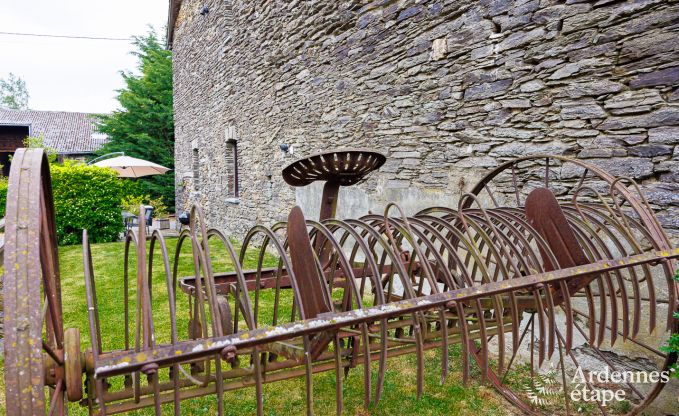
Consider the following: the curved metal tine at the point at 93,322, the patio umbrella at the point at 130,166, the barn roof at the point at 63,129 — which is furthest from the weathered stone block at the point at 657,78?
the barn roof at the point at 63,129

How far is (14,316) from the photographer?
1.04m

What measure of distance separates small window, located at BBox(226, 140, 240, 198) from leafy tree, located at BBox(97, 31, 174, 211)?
28.9ft

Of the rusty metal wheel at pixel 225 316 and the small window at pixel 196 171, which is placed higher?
the small window at pixel 196 171

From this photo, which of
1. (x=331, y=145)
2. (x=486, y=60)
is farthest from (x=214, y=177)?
(x=486, y=60)

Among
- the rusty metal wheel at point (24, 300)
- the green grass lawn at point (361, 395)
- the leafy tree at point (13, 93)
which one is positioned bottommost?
the green grass lawn at point (361, 395)

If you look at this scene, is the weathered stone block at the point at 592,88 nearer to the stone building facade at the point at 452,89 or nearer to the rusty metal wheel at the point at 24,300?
the stone building facade at the point at 452,89

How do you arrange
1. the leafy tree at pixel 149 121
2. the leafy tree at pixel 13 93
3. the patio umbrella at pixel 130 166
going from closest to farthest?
the patio umbrella at pixel 130 166, the leafy tree at pixel 149 121, the leafy tree at pixel 13 93

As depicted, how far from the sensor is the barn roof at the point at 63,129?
24.3m

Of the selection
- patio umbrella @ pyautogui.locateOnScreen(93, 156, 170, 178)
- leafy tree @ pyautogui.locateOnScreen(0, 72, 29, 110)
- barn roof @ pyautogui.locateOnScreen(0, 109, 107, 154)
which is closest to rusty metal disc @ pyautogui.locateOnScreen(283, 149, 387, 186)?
patio umbrella @ pyautogui.locateOnScreen(93, 156, 170, 178)

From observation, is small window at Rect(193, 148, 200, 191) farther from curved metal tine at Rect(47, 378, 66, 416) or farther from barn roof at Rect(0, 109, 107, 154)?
barn roof at Rect(0, 109, 107, 154)

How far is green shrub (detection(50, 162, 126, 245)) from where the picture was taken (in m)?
9.16

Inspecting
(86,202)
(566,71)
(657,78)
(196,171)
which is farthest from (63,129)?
(657,78)

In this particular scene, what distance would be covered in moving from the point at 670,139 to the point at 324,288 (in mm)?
2269

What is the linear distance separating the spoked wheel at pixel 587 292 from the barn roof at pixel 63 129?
81.5ft
